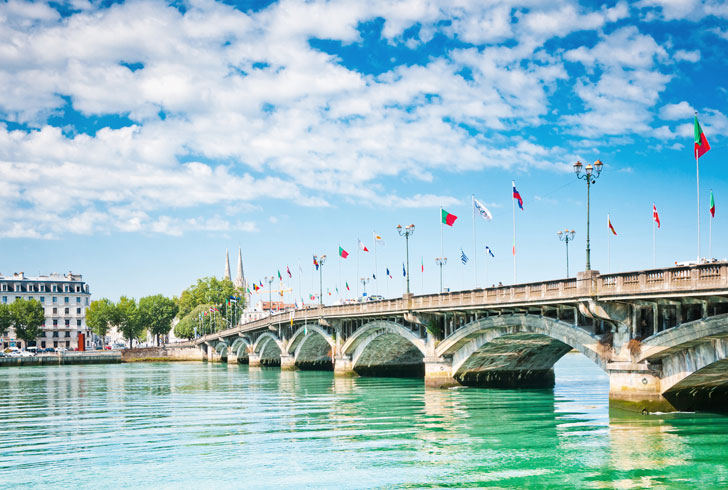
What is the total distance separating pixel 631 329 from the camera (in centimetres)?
3562

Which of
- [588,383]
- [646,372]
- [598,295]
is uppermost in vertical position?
[598,295]

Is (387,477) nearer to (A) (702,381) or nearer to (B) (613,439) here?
(B) (613,439)

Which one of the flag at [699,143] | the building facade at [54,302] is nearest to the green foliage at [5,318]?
the building facade at [54,302]

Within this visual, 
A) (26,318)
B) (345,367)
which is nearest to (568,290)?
(345,367)

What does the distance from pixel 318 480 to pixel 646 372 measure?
18.5 metres

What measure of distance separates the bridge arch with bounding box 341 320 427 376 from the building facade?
119516mm

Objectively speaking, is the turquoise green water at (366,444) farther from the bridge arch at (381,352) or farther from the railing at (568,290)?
the bridge arch at (381,352)

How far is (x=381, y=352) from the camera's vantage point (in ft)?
255

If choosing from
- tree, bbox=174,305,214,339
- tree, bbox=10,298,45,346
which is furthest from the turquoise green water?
tree, bbox=174,305,214,339

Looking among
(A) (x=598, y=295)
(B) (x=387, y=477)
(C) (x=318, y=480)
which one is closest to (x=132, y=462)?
(C) (x=318, y=480)

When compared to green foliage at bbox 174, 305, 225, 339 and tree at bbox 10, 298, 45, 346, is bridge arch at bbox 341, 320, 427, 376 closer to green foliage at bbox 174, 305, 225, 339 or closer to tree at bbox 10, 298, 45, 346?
green foliage at bbox 174, 305, 225, 339

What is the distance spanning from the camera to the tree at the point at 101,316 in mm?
172375

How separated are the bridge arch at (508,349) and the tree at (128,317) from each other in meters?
137

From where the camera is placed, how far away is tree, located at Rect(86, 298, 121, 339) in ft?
566
